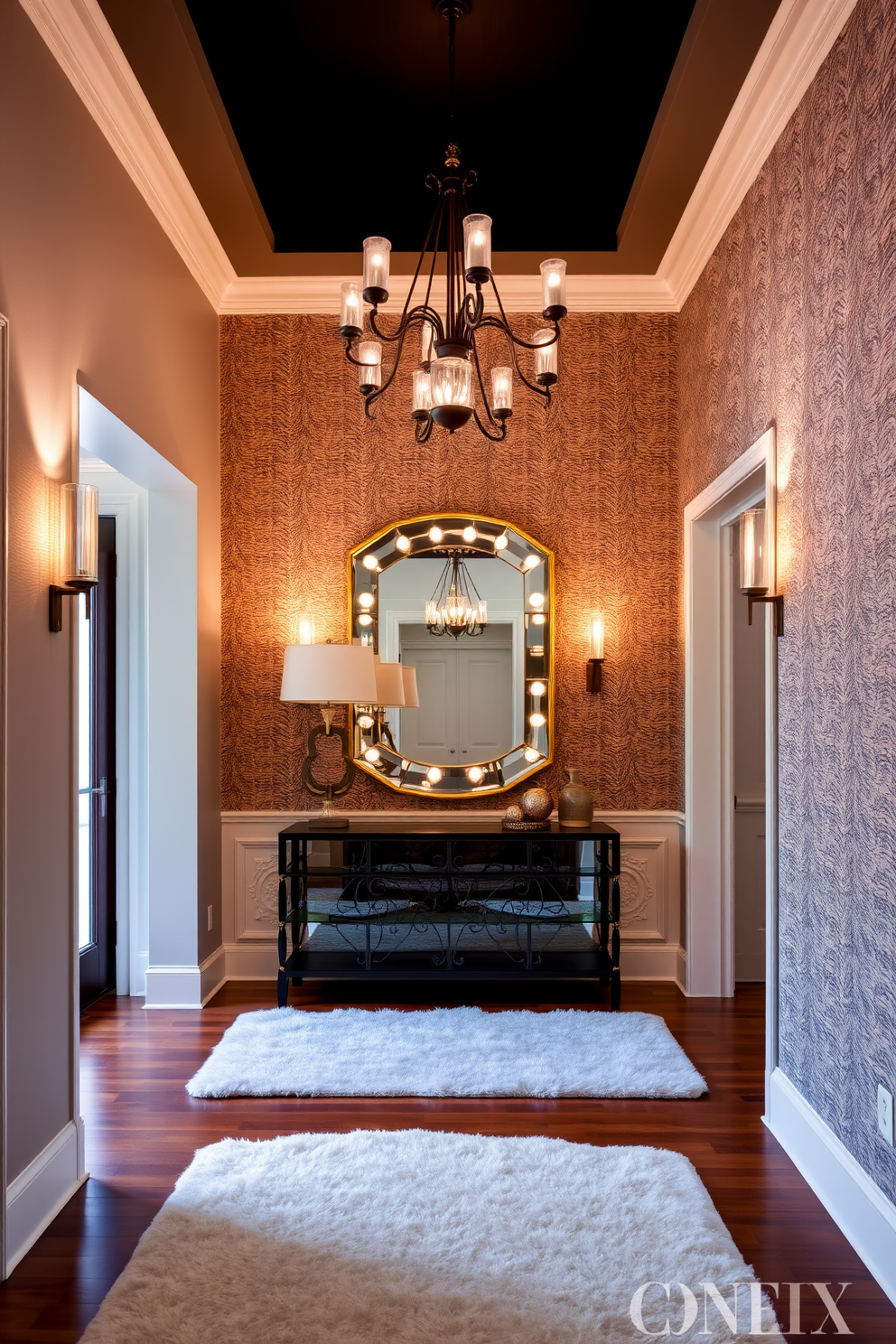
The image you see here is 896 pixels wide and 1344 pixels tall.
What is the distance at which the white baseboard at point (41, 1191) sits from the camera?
2.20 metres

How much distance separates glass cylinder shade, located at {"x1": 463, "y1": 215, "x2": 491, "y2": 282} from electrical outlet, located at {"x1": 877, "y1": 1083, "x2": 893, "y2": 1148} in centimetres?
224

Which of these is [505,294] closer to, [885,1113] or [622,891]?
[622,891]

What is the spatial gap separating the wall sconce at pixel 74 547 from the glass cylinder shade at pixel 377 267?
95cm

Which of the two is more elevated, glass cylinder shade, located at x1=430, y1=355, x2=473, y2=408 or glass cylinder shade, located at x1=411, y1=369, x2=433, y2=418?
glass cylinder shade, located at x1=411, y1=369, x2=433, y2=418

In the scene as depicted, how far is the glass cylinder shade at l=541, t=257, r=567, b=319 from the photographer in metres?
2.65

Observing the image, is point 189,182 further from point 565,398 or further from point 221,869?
point 221,869

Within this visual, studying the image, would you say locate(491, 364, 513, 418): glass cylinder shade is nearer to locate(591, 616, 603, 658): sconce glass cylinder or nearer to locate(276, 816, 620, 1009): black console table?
locate(591, 616, 603, 658): sconce glass cylinder

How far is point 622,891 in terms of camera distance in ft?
14.8

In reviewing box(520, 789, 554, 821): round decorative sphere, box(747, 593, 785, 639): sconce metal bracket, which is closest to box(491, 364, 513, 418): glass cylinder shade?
box(747, 593, 785, 639): sconce metal bracket

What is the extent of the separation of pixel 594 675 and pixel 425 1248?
2767mm

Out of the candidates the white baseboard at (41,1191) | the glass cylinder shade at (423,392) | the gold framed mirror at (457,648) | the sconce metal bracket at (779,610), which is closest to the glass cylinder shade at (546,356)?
the glass cylinder shade at (423,392)

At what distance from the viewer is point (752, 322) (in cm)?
325

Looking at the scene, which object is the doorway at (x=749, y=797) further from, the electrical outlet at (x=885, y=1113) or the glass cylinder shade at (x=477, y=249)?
the glass cylinder shade at (x=477, y=249)

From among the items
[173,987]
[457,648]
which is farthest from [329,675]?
[173,987]
